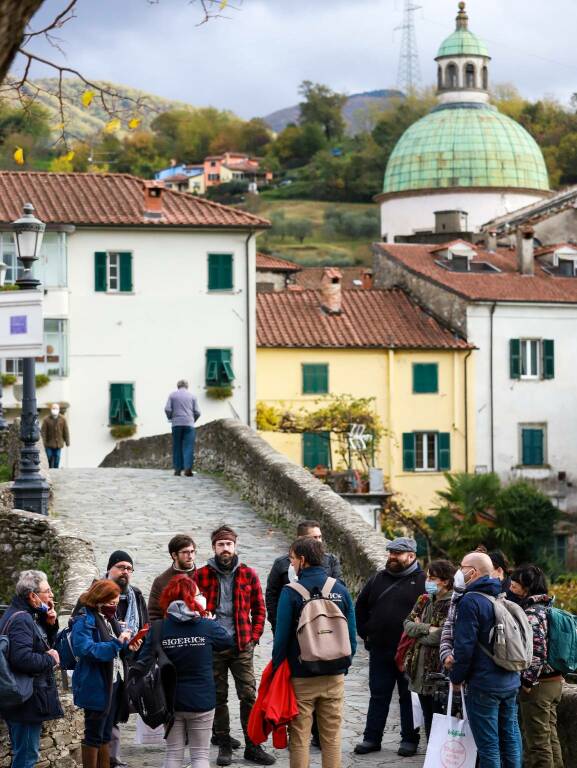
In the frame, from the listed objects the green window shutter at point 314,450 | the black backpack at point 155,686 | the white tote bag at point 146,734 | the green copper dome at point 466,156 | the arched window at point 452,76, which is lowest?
the white tote bag at point 146,734

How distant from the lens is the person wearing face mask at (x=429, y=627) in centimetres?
1012

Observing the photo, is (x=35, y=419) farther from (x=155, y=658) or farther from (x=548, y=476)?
(x=548, y=476)

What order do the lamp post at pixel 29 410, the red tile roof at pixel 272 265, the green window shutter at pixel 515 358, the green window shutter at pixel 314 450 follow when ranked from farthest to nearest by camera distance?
1. the red tile roof at pixel 272 265
2. the green window shutter at pixel 515 358
3. the green window shutter at pixel 314 450
4. the lamp post at pixel 29 410

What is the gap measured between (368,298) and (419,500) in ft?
24.3

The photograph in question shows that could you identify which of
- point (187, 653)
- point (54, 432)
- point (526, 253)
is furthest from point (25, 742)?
point (526, 253)

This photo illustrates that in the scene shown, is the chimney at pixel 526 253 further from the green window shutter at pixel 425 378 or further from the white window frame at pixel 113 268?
the white window frame at pixel 113 268

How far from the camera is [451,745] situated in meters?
9.48

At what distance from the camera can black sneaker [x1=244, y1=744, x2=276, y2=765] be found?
34.5ft

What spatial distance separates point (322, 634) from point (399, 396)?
44361 millimetres

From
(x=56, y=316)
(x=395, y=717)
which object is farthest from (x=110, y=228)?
(x=395, y=717)

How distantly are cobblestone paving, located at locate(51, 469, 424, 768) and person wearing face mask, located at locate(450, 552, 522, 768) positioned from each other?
4.31 feet

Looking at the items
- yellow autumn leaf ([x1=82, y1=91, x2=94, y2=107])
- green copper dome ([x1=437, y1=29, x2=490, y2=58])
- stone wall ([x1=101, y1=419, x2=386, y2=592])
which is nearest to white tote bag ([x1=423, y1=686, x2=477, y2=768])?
yellow autumn leaf ([x1=82, y1=91, x2=94, y2=107])

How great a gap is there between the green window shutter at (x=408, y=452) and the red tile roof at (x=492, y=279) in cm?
505

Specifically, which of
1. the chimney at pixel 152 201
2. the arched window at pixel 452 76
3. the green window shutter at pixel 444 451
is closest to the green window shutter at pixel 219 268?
the chimney at pixel 152 201
